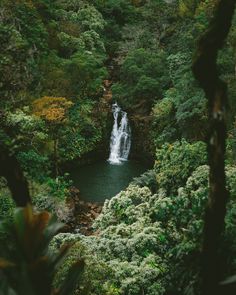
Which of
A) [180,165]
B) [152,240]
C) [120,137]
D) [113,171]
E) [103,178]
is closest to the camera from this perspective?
[152,240]

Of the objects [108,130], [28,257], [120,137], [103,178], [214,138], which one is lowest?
[103,178]

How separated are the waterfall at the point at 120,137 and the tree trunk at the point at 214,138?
20449 mm

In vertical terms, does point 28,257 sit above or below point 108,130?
below

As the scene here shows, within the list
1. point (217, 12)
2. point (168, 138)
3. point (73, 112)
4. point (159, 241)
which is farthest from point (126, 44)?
point (217, 12)

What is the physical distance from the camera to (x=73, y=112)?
2173 centimetres

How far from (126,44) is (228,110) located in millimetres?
26397

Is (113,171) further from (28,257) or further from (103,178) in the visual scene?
(28,257)

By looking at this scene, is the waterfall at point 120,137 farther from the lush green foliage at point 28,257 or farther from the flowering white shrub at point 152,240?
the lush green foliage at point 28,257

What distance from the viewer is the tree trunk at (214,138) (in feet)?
7.29

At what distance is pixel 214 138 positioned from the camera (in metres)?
2.23

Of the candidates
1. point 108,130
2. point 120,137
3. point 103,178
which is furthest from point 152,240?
point 108,130

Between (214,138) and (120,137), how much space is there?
20984mm

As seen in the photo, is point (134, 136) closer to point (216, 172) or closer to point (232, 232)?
point (232, 232)

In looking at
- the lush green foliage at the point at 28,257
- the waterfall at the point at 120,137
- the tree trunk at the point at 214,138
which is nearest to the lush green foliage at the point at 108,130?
the lush green foliage at the point at 28,257
